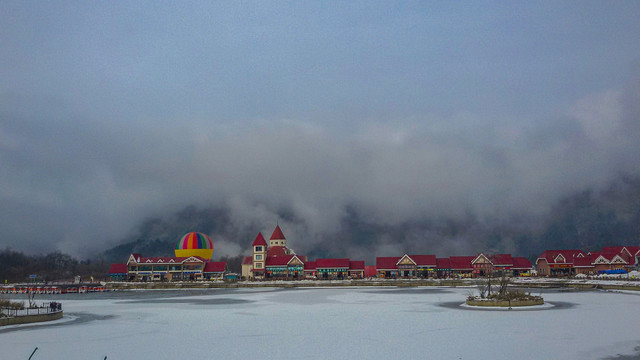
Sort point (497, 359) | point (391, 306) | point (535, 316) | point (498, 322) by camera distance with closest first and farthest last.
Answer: point (497, 359), point (498, 322), point (535, 316), point (391, 306)

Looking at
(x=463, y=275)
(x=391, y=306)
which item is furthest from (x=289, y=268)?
(x=391, y=306)

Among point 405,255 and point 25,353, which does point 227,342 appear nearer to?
point 25,353

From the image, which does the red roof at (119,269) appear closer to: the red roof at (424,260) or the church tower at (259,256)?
the church tower at (259,256)

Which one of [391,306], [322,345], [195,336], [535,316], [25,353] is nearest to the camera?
[25,353]

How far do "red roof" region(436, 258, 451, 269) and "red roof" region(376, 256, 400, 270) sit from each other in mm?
10838

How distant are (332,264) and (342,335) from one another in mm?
104579

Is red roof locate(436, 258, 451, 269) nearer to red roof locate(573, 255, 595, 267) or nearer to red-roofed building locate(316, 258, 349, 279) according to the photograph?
red-roofed building locate(316, 258, 349, 279)

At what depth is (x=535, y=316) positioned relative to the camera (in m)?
38.9

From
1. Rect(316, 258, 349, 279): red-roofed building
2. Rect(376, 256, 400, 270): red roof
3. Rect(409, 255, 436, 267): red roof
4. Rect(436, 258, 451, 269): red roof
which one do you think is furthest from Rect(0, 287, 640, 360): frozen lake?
Rect(436, 258, 451, 269): red roof

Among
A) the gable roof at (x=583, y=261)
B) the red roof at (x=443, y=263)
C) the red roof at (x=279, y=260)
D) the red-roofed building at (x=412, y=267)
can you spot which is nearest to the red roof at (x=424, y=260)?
the red-roofed building at (x=412, y=267)

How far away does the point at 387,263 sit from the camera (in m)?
134

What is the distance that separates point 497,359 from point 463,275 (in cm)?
11198

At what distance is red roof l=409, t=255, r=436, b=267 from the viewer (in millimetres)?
132625

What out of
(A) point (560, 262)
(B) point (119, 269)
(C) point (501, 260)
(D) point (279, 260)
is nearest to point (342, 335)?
(D) point (279, 260)
